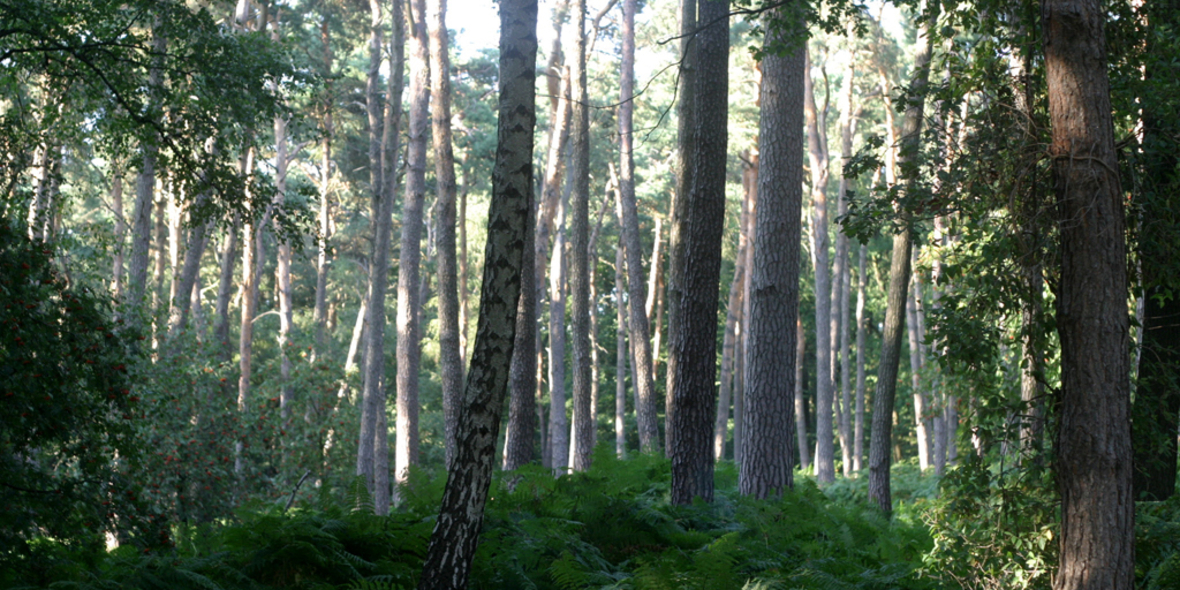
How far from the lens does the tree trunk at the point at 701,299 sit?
8.64 metres

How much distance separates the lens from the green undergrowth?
5.05 m

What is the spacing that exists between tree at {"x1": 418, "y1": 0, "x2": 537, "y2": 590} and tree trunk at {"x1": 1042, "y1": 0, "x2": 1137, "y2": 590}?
10.6 ft

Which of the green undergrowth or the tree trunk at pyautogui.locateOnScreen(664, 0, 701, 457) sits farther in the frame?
the tree trunk at pyautogui.locateOnScreen(664, 0, 701, 457)

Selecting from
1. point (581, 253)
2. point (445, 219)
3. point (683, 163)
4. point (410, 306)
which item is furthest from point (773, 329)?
point (410, 306)

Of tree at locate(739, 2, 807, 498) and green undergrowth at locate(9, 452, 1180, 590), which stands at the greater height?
tree at locate(739, 2, 807, 498)

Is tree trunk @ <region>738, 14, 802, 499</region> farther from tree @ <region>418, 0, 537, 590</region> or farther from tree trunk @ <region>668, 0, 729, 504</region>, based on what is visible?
tree @ <region>418, 0, 537, 590</region>

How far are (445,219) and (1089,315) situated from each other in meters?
12.1

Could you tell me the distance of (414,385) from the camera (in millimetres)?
16422

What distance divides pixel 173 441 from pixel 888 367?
1044 centimetres

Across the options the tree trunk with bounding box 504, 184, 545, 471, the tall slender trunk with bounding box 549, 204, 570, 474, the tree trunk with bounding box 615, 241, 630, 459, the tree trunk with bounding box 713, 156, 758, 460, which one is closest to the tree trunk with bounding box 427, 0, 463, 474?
the tree trunk with bounding box 504, 184, 545, 471

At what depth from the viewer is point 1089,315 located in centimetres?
523

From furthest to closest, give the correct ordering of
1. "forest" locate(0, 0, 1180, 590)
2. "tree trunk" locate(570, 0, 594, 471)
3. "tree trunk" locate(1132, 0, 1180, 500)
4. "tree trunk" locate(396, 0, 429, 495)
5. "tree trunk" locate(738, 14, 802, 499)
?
1. "tree trunk" locate(396, 0, 429, 495)
2. "tree trunk" locate(570, 0, 594, 471)
3. "tree trunk" locate(738, 14, 802, 499)
4. "tree trunk" locate(1132, 0, 1180, 500)
5. "forest" locate(0, 0, 1180, 590)

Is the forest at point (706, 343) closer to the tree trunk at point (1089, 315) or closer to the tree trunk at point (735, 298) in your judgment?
the tree trunk at point (1089, 315)

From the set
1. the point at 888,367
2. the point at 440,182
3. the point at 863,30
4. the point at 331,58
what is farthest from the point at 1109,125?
the point at 331,58
